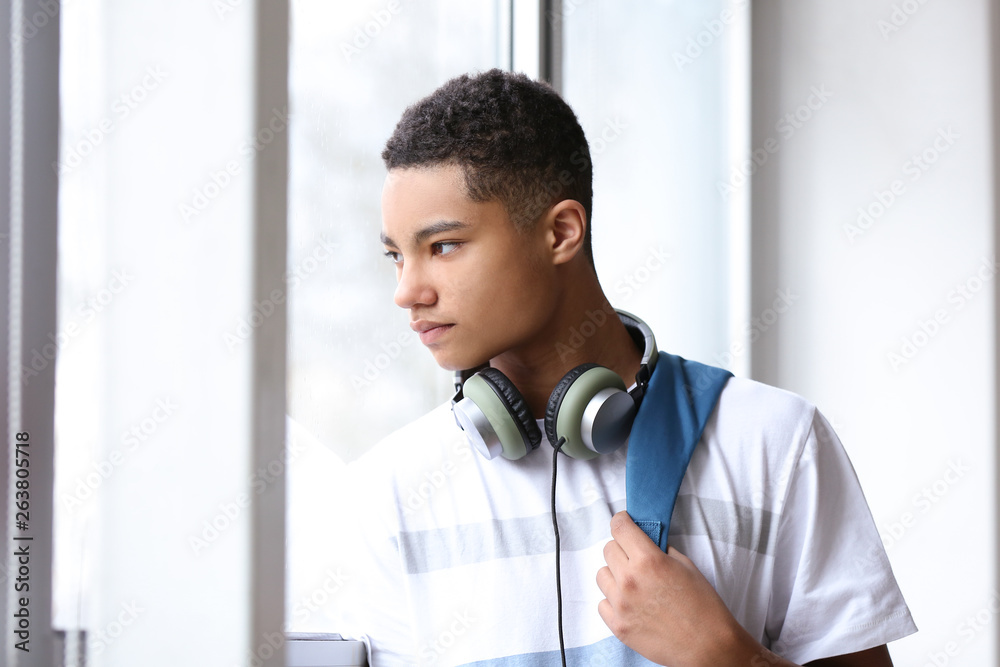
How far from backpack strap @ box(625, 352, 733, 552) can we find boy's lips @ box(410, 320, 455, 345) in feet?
0.87

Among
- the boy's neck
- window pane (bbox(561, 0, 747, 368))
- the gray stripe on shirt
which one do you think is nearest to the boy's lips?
the boy's neck

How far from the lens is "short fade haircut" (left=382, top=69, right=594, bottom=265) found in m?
0.98

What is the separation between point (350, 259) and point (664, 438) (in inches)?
26.8

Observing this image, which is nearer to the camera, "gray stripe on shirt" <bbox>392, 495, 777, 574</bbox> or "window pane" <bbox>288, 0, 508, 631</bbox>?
"gray stripe on shirt" <bbox>392, 495, 777, 574</bbox>

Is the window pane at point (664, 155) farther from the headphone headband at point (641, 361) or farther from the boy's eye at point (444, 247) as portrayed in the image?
the boy's eye at point (444, 247)

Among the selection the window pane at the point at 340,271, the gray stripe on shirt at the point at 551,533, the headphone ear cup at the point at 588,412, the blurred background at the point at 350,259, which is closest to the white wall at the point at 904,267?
the blurred background at the point at 350,259

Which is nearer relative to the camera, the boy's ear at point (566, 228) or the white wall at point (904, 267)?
the boy's ear at point (566, 228)


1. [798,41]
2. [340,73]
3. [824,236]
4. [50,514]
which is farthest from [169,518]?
[798,41]

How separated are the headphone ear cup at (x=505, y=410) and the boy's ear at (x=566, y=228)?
179 millimetres

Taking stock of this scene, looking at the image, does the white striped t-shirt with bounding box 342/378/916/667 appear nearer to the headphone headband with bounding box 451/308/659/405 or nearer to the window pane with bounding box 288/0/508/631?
the headphone headband with bounding box 451/308/659/405

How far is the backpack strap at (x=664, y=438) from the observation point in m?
0.92

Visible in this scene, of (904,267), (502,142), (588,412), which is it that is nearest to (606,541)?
(588,412)

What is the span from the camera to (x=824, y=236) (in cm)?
212

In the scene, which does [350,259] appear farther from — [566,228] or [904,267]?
[904,267]
